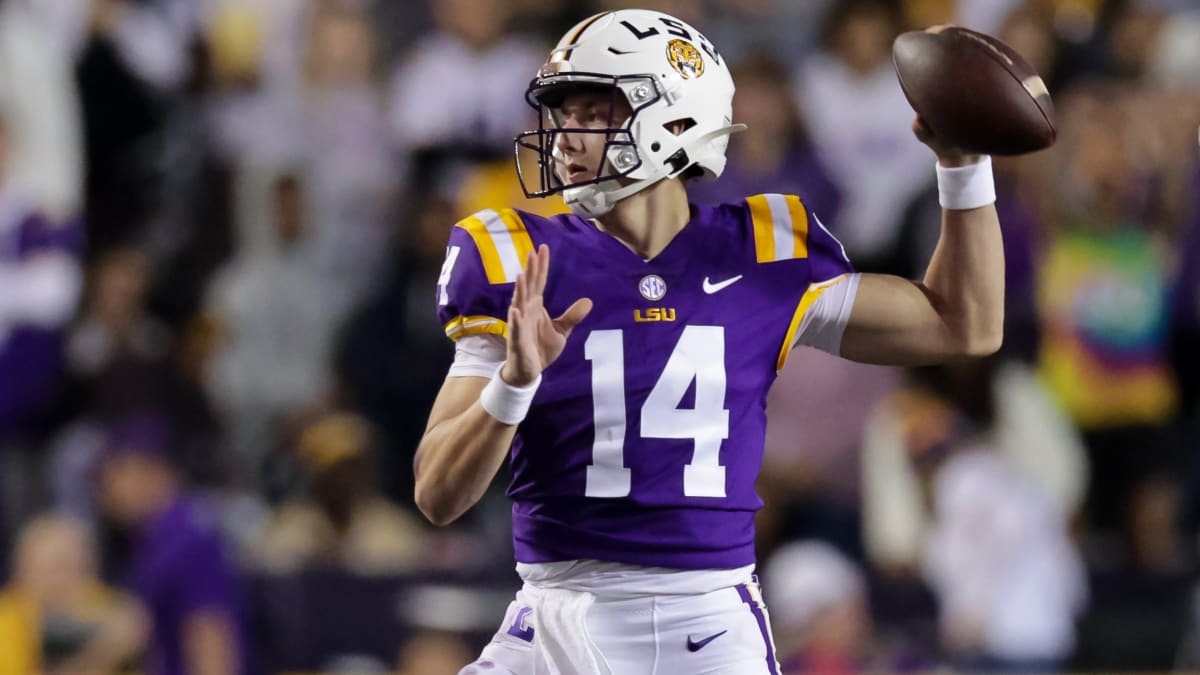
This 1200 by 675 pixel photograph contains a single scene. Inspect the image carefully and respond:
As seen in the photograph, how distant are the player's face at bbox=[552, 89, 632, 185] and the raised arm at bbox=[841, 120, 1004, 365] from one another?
55cm

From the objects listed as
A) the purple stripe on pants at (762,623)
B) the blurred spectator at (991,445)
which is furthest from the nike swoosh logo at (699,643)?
the blurred spectator at (991,445)

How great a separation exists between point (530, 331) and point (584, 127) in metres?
0.65

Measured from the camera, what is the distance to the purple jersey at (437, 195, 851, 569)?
3070mm

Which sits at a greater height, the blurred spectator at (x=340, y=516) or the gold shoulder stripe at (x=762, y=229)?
the gold shoulder stripe at (x=762, y=229)

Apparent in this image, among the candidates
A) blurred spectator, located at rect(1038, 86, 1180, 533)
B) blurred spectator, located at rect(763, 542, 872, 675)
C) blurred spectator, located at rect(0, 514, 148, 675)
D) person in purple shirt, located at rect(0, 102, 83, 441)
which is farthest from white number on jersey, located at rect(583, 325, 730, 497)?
person in purple shirt, located at rect(0, 102, 83, 441)

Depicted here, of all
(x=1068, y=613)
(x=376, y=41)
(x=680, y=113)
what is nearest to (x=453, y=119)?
(x=376, y=41)

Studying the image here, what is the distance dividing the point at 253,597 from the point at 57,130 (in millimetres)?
2158

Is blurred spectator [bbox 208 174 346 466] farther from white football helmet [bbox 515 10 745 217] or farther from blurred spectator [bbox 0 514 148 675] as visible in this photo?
white football helmet [bbox 515 10 745 217]

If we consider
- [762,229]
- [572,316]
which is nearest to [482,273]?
[572,316]

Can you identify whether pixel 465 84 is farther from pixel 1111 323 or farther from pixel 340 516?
pixel 1111 323

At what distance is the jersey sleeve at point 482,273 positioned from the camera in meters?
3.11

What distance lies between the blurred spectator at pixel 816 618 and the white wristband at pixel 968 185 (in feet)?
9.06

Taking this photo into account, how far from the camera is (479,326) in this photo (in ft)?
10.2

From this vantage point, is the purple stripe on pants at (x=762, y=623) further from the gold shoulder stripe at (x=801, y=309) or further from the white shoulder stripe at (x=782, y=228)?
the white shoulder stripe at (x=782, y=228)
